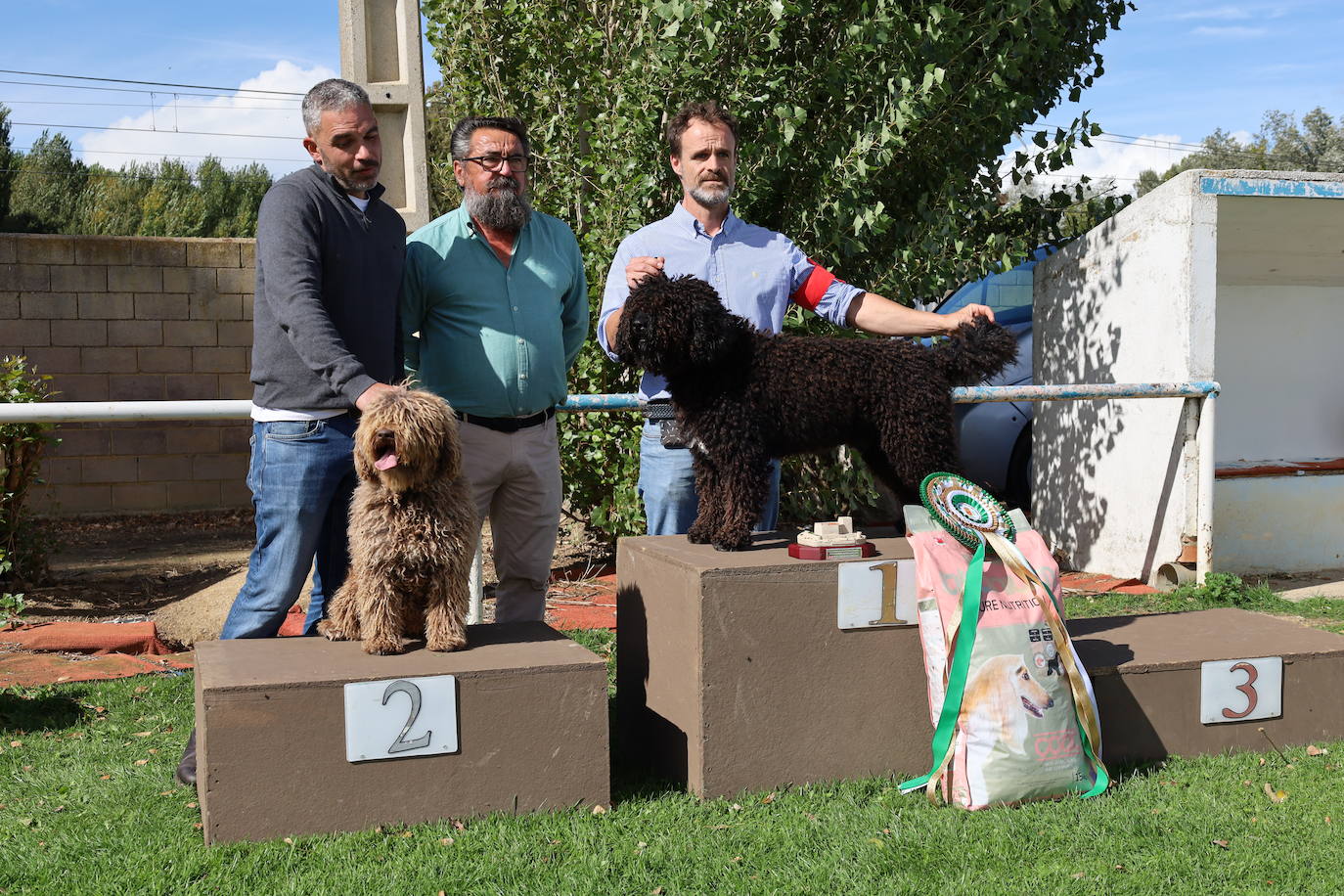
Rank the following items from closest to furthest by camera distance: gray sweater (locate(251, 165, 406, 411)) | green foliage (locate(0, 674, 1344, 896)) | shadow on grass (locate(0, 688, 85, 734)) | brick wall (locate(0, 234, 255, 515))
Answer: green foliage (locate(0, 674, 1344, 896))
gray sweater (locate(251, 165, 406, 411))
shadow on grass (locate(0, 688, 85, 734))
brick wall (locate(0, 234, 255, 515))

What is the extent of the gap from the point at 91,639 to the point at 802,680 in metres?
4.01

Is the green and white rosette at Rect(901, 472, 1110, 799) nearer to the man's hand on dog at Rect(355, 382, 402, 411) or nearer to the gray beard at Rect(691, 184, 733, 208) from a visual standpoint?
Answer: the gray beard at Rect(691, 184, 733, 208)

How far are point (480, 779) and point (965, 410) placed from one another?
20.5ft

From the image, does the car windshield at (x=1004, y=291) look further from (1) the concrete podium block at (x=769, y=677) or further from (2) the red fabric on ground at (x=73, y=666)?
(2) the red fabric on ground at (x=73, y=666)

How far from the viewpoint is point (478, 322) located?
12.4 ft

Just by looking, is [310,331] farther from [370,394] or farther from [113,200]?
[113,200]

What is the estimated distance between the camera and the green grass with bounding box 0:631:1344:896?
2.80m

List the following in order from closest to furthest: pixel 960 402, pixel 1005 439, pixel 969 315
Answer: pixel 969 315 → pixel 960 402 → pixel 1005 439

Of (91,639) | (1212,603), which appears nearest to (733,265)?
(1212,603)

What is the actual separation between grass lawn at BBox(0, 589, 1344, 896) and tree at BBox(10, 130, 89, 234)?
1294 inches

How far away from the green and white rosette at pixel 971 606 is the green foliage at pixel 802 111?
10.5 ft

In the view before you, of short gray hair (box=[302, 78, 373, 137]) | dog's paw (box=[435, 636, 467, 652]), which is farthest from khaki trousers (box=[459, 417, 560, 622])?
short gray hair (box=[302, 78, 373, 137])

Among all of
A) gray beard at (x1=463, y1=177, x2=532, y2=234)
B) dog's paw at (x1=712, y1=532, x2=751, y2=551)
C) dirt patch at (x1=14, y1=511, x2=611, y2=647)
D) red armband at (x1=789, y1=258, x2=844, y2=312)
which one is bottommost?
dirt patch at (x1=14, y1=511, x2=611, y2=647)

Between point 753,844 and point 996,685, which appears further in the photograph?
point 996,685
